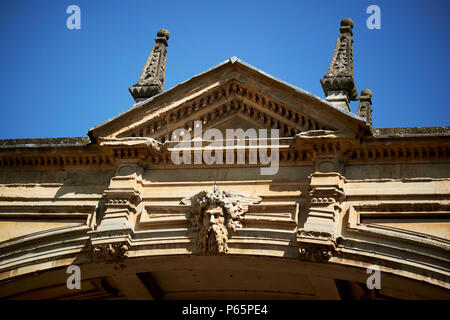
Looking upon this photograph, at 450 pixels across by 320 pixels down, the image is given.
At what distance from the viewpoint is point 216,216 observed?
12664 millimetres

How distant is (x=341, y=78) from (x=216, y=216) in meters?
3.35

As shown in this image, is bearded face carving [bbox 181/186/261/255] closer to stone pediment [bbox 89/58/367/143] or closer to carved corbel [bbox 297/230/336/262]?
carved corbel [bbox 297/230/336/262]

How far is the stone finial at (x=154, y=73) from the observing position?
48.5ft

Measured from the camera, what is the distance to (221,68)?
1395 centimetres

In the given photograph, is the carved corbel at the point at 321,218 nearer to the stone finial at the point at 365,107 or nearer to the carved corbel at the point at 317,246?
the carved corbel at the point at 317,246

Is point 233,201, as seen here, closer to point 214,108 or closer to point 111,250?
point 214,108

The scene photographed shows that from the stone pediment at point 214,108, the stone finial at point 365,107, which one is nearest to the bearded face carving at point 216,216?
the stone pediment at point 214,108

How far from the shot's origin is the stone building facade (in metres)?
12.1

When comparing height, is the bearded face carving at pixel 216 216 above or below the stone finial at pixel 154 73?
below

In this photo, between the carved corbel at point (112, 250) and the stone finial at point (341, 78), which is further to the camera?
the stone finial at point (341, 78)

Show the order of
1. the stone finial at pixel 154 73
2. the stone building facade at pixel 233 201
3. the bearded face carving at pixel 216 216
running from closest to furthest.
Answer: the stone building facade at pixel 233 201 → the bearded face carving at pixel 216 216 → the stone finial at pixel 154 73

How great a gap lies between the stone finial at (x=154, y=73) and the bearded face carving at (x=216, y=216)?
2.70 m

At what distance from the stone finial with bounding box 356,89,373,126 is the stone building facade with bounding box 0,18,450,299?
1677 mm
